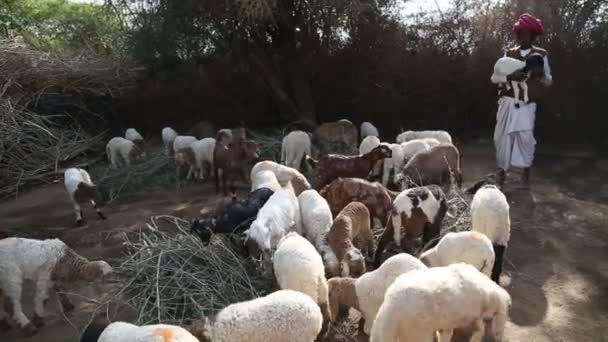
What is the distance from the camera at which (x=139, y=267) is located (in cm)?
491

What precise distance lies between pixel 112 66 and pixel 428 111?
7.63 m

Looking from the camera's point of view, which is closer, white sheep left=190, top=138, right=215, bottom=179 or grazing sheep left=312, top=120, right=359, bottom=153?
white sheep left=190, top=138, right=215, bottom=179

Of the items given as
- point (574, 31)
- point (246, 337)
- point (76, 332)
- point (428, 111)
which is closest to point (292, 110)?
point (428, 111)

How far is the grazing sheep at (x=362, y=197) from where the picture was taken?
5.91 metres

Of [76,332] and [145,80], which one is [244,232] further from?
[145,80]

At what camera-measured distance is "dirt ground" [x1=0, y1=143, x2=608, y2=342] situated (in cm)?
463

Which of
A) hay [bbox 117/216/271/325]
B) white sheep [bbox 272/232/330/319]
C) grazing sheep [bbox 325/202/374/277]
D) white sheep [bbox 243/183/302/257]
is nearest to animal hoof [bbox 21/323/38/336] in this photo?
hay [bbox 117/216/271/325]

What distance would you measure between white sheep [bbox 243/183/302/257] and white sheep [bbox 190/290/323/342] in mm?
1264

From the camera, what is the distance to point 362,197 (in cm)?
593

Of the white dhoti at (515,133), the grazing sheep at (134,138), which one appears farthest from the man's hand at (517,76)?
the grazing sheep at (134,138)

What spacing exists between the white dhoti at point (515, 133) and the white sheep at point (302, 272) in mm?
4959

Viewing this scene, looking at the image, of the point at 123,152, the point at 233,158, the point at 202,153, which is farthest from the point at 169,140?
the point at 233,158

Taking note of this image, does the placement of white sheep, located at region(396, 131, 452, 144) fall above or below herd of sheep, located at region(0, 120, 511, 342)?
above

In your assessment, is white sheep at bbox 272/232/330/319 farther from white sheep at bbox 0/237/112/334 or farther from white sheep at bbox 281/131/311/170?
white sheep at bbox 281/131/311/170
